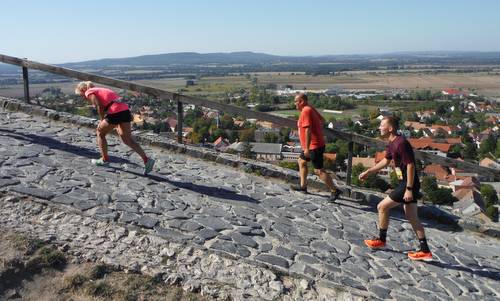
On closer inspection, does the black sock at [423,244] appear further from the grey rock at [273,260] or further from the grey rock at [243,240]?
the grey rock at [243,240]

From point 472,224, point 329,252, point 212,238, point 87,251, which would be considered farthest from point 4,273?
point 472,224

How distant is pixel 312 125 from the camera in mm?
6422

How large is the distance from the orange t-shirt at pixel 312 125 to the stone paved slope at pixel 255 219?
3.11ft

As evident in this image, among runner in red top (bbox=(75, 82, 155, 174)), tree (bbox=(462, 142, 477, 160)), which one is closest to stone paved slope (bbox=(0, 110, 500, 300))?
runner in red top (bbox=(75, 82, 155, 174))

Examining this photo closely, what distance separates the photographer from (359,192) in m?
7.51

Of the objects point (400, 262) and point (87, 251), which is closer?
point (87, 251)

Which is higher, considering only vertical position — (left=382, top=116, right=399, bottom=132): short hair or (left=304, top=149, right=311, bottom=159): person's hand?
(left=382, top=116, right=399, bottom=132): short hair

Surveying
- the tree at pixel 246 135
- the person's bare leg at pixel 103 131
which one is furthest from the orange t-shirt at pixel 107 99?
the tree at pixel 246 135

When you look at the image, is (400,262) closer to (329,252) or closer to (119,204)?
(329,252)

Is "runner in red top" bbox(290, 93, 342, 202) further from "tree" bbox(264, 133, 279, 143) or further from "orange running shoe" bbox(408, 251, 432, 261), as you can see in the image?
"tree" bbox(264, 133, 279, 143)

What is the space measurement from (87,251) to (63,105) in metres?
8.32

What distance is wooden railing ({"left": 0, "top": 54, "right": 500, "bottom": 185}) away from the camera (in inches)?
266

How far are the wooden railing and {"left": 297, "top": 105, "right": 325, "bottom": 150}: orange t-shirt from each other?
2.36 feet

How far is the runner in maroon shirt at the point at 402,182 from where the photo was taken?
16.4 feet
